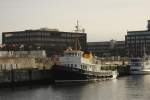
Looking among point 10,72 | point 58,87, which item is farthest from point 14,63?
point 58,87

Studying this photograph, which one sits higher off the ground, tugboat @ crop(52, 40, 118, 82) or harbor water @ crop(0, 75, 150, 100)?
tugboat @ crop(52, 40, 118, 82)

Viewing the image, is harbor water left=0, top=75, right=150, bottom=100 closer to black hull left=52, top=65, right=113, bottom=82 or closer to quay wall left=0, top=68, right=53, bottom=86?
quay wall left=0, top=68, right=53, bottom=86

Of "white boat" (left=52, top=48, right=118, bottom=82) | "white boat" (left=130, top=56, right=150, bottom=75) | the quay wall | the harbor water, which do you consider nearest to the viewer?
the harbor water

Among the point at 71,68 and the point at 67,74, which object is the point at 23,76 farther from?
the point at 71,68

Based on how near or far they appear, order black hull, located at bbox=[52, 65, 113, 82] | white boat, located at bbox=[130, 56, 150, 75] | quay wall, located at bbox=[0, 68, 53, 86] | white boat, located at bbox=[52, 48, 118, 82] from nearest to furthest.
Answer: quay wall, located at bbox=[0, 68, 53, 86] → black hull, located at bbox=[52, 65, 113, 82] → white boat, located at bbox=[52, 48, 118, 82] → white boat, located at bbox=[130, 56, 150, 75]

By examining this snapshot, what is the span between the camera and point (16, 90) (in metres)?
86.6

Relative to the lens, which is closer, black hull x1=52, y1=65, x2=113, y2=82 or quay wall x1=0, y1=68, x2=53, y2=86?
quay wall x1=0, y1=68, x2=53, y2=86

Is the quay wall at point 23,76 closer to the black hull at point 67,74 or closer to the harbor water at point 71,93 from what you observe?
the black hull at point 67,74

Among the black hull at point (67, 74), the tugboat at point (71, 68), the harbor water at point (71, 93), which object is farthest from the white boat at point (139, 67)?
the harbor water at point (71, 93)

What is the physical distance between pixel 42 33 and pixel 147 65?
5360 centimetres

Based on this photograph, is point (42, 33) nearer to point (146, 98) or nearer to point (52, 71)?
point (52, 71)

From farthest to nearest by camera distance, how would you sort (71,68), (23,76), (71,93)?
(71,68) → (23,76) → (71,93)

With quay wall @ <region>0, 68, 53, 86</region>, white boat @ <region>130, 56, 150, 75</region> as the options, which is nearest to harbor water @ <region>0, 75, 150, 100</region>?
quay wall @ <region>0, 68, 53, 86</region>

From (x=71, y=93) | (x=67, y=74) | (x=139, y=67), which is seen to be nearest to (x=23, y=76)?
(x=67, y=74)
